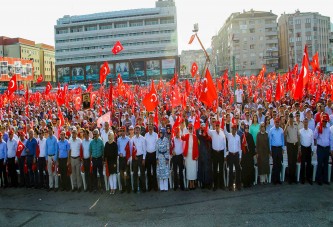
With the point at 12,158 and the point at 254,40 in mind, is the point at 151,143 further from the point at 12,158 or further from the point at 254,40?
the point at 254,40

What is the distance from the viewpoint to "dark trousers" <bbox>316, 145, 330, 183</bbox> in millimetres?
9211

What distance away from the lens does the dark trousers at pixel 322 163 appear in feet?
30.2

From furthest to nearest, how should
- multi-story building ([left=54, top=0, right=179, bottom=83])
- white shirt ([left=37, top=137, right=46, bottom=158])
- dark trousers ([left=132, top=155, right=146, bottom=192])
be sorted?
multi-story building ([left=54, top=0, right=179, bottom=83]) → white shirt ([left=37, top=137, right=46, bottom=158]) → dark trousers ([left=132, top=155, right=146, bottom=192])

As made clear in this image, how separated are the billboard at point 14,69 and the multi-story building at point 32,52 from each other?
99.6 feet

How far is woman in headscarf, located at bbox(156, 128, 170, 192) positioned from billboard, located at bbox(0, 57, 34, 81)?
66942 mm

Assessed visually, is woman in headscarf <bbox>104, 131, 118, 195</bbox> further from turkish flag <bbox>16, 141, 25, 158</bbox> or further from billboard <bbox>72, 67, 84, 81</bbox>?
billboard <bbox>72, 67, 84, 81</bbox>

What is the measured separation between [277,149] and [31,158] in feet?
21.2

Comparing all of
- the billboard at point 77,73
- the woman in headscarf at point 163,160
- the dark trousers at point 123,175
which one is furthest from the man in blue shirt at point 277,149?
the billboard at point 77,73

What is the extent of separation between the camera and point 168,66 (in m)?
94.6

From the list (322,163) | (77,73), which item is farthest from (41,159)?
(77,73)

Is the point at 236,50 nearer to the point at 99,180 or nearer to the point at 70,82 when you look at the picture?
the point at 70,82

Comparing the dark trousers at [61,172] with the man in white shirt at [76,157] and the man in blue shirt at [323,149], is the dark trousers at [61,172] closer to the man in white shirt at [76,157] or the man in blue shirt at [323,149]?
the man in white shirt at [76,157]

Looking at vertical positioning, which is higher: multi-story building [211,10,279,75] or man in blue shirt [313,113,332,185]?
multi-story building [211,10,279,75]

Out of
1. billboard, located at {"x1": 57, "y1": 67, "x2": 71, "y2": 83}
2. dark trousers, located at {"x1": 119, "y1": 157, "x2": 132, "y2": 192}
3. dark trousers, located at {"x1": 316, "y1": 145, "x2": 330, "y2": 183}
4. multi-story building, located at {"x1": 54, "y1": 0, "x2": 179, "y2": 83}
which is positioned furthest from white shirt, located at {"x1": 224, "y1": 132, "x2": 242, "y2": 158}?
billboard, located at {"x1": 57, "y1": 67, "x2": 71, "y2": 83}
